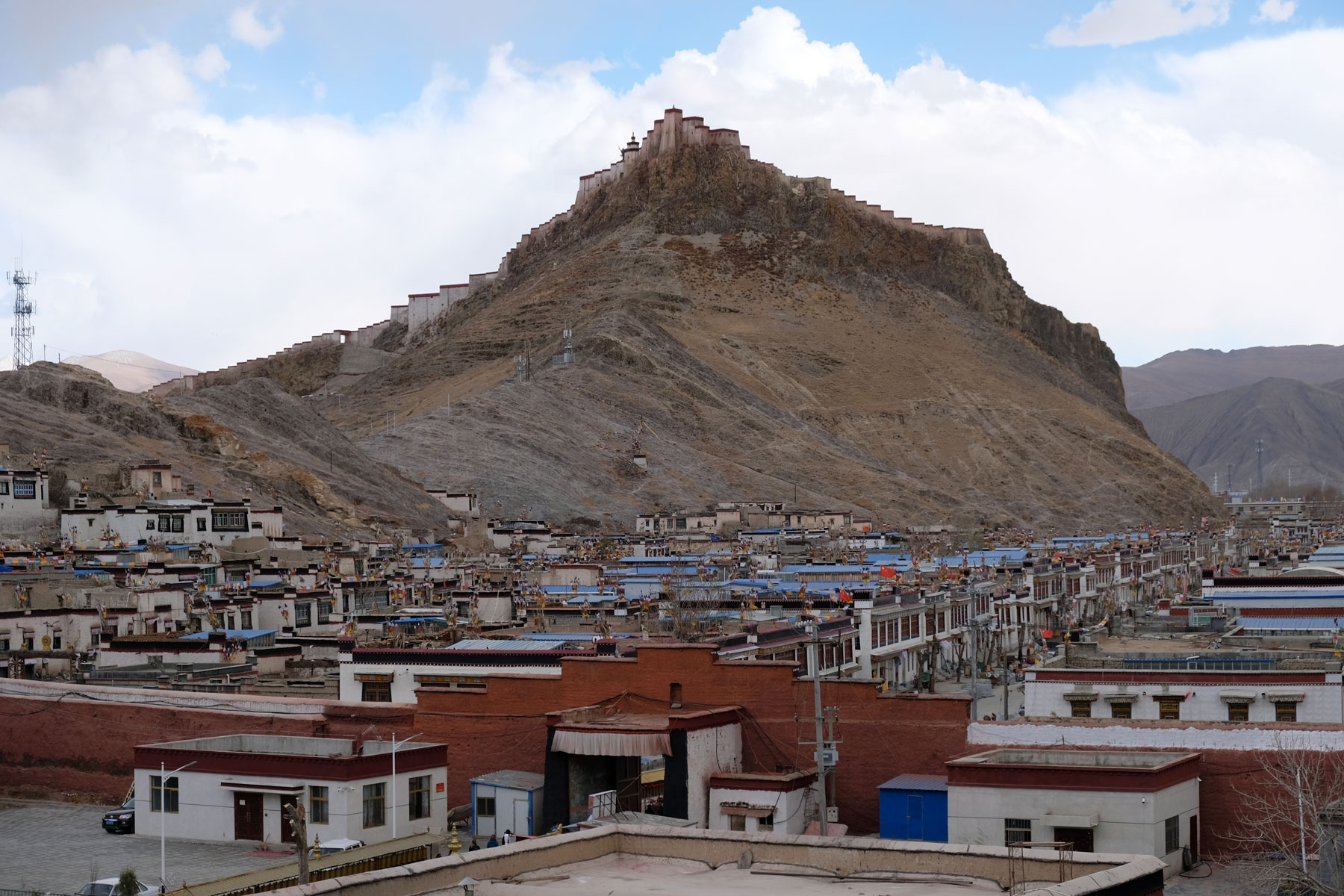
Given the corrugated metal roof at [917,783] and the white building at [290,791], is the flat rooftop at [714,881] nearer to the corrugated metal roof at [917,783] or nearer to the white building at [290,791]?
the corrugated metal roof at [917,783]

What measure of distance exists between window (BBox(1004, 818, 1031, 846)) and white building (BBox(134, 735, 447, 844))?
29.3ft

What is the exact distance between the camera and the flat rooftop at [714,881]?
1459 cm

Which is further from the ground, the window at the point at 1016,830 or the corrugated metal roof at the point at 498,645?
the corrugated metal roof at the point at 498,645

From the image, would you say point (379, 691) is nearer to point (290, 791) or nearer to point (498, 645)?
point (498, 645)

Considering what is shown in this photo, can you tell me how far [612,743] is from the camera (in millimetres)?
26562

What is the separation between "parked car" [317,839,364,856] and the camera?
24125 millimetres

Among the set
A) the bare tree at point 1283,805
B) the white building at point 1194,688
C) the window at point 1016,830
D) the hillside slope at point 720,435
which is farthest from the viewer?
the hillside slope at point 720,435

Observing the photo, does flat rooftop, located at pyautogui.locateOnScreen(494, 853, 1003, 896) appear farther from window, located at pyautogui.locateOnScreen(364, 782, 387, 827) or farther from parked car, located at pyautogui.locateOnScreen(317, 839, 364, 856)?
window, located at pyautogui.locateOnScreen(364, 782, 387, 827)

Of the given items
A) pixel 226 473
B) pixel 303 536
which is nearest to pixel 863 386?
pixel 226 473

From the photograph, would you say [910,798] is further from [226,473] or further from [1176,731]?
[226,473]

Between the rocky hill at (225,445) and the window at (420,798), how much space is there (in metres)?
65.4

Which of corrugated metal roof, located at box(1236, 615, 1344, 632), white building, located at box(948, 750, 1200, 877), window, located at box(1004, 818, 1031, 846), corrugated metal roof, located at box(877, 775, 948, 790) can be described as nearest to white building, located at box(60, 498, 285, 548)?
corrugated metal roof, located at box(1236, 615, 1344, 632)

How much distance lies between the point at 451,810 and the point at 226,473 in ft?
264

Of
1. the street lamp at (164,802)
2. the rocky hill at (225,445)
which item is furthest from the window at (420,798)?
the rocky hill at (225,445)
